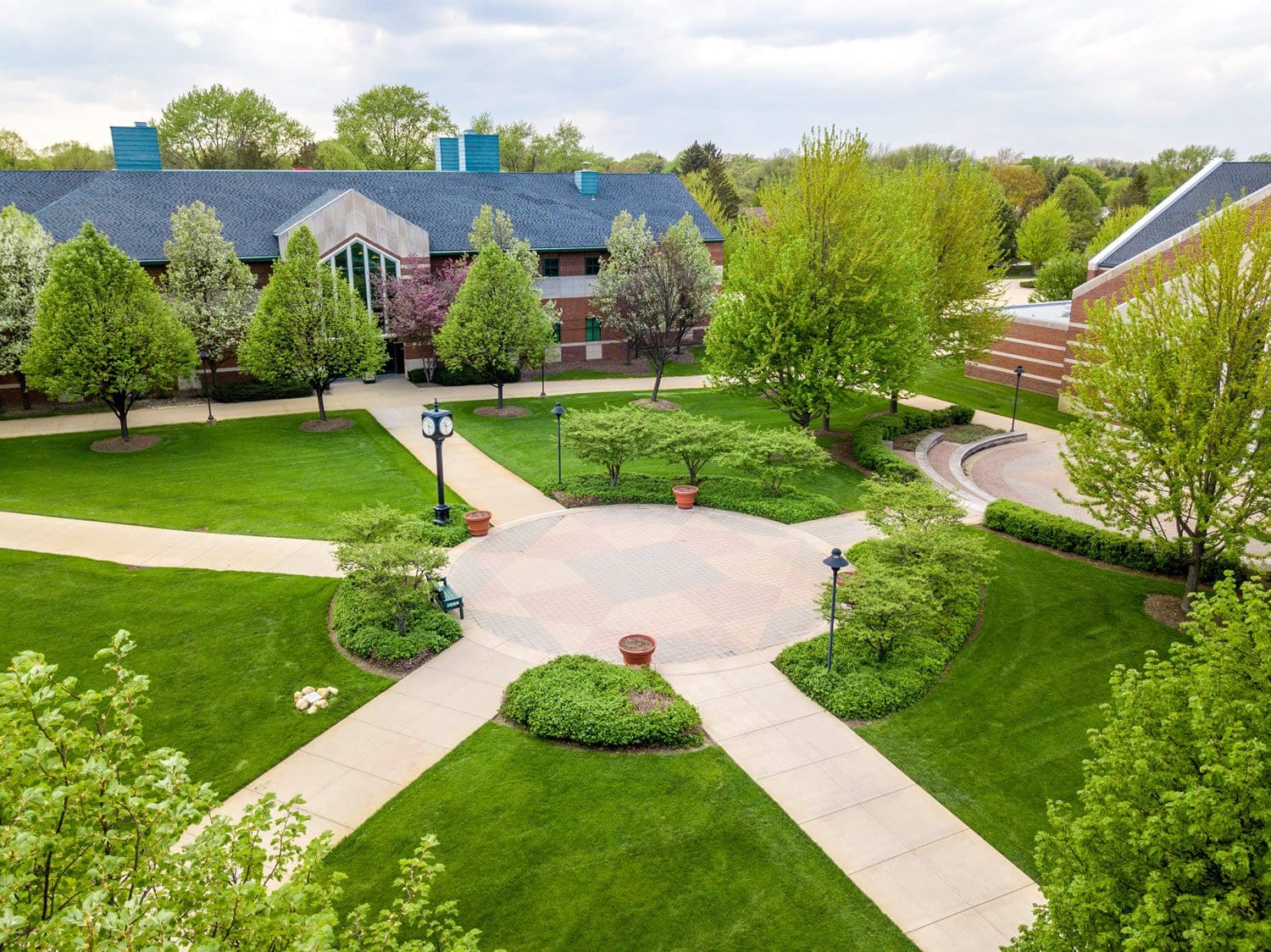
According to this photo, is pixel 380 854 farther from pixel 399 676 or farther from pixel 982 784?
pixel 982 784

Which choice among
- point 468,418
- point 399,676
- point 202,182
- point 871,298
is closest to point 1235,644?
point 399,676

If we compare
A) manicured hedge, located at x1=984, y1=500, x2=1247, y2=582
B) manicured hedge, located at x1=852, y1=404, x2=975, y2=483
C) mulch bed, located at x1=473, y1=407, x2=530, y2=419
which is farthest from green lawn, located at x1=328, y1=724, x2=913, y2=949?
mulch bed, located at x1=473, y1=407, x2=530, y2=419

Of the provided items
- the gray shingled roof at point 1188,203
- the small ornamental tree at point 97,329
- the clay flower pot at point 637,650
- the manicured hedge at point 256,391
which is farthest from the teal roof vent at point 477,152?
the clay flower pot at point 637,650

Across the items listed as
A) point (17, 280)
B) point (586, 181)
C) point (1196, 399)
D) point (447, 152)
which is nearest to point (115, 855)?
point (1196, 399)

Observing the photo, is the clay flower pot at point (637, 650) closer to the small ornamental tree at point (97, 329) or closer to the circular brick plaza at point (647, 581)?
the circular brick plaza at point (647, 581)

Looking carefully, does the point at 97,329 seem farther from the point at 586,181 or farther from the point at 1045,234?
the point at 1045,234

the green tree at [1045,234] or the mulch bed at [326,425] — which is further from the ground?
the green tree at [1045,234]
